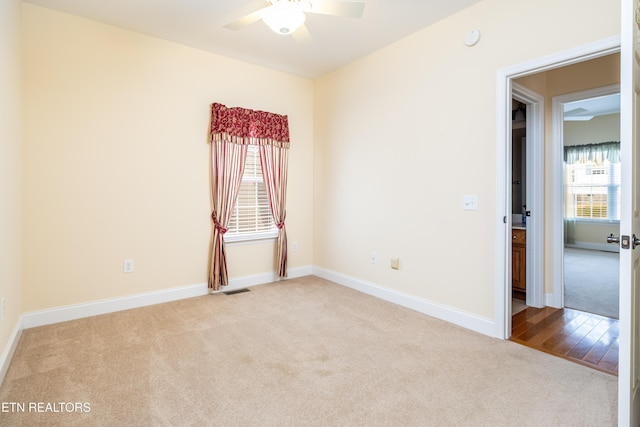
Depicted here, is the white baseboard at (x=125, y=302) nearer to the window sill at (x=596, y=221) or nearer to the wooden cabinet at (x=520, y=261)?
the wooden cabinet at (x=520, y=261)

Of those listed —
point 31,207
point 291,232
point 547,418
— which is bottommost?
point 547,418

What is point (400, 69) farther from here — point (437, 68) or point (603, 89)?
point (603, 89)

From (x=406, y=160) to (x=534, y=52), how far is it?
1.34m

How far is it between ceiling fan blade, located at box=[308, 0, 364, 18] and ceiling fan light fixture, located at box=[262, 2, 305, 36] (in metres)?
0.16

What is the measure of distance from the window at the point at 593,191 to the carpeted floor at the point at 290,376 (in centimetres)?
653

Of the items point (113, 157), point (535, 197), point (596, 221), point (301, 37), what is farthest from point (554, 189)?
point (596, 221)

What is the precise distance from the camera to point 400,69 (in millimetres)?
3447

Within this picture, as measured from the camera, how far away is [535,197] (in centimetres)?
338

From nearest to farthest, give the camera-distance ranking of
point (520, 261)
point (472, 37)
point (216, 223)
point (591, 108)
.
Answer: point (472, 37) → point (520, 261) → point (216, 223) → point (591, 108)

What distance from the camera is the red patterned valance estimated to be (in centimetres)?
377

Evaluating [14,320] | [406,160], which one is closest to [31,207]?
[14,320]

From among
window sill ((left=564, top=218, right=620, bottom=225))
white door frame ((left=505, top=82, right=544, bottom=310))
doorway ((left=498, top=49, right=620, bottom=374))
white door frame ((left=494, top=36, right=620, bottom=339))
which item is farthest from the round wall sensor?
window sill ((left=564, top=218, right=620, bottom=225))

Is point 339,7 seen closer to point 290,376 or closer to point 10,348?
point 290,376

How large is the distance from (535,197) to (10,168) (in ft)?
14.6
